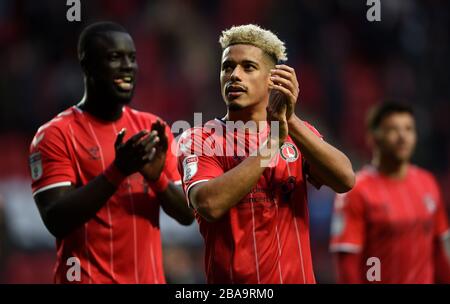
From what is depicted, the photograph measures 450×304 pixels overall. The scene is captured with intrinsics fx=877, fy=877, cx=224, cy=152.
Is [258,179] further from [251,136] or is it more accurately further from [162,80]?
[162,80]

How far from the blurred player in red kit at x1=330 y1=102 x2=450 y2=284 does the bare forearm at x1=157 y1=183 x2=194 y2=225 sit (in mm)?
1629

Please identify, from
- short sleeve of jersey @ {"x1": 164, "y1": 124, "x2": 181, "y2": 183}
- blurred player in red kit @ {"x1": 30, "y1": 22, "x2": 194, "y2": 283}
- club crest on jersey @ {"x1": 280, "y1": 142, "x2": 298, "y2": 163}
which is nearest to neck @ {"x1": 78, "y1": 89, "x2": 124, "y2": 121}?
blurred player in red kit @ {"x1": 30, "y1": 22, "x2": 194, "y2": 283}

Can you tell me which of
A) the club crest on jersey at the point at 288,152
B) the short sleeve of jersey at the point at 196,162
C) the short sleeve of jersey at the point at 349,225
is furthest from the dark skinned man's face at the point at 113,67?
the short sleeve of jersey at the point at 349,225

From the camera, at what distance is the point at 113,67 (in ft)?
16.4

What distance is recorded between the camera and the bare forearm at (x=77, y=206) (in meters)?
4.66

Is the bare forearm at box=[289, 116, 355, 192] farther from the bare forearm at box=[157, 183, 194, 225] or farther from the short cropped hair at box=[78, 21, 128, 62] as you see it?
the short cropped hair at box=[78, 21, 128, 62]

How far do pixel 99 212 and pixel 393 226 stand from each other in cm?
251

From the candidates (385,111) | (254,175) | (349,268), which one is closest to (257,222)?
(254,175)

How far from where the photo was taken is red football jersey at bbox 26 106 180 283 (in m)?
4.88

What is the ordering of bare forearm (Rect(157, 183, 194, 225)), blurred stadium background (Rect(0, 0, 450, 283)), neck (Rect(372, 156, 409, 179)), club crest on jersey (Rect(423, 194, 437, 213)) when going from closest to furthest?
bare forearm (Rect(157, 183, 194, 225)), club crest on jersey (Rect(423, 194, 437, 213)), neck (Rect(372, 156, 409, 179)), blurred stadium background (Rect(0, 0, 450, 283))

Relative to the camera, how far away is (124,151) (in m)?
4.56

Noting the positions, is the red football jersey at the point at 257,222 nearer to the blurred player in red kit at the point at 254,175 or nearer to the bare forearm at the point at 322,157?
the blurred player in red kit at the point at 254,175

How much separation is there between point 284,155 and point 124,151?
91 centimetres

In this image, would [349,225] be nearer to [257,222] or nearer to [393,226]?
[393,226]
